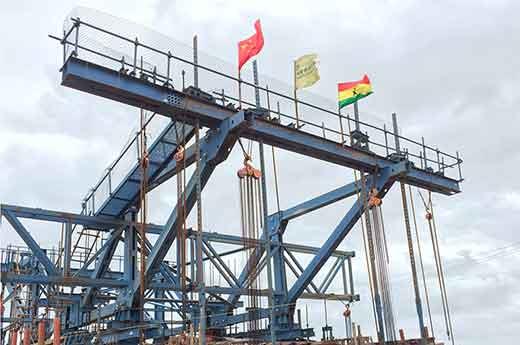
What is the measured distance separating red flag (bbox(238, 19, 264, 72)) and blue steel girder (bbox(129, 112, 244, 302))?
7.05 ft

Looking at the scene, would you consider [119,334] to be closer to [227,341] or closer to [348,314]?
[227,341]

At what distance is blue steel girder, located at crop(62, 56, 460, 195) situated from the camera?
57.0ft

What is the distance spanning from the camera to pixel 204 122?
2016 centimetres

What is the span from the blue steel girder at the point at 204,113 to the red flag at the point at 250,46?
6.26 ft

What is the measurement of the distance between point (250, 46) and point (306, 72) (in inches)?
134

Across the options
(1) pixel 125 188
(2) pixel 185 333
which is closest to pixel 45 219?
(1) pixel 125 188

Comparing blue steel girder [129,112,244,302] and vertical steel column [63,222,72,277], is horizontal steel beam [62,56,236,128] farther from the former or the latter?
vertical steel column [63,222,72,277]

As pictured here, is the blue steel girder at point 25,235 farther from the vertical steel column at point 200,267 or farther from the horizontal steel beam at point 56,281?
the vertical steel column at point 200,267

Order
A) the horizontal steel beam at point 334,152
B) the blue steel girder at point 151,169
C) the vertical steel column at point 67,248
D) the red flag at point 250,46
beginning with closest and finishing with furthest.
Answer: the red flag at point 250,46 → the horizontal steel beam at point 334,152 → the blue steel girder at point 151,169 → the vertical steel column at point 67,248

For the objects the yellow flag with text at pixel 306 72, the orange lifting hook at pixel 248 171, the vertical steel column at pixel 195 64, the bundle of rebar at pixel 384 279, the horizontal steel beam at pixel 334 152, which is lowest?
the bundle of rebar at pixel 384 279

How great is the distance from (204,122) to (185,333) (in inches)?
262

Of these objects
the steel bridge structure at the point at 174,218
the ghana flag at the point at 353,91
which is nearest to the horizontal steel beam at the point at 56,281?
the steel bridge structure at the point at 174,218

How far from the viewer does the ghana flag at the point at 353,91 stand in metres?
24.8

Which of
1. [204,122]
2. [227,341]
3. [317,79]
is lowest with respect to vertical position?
[227,341]
